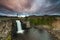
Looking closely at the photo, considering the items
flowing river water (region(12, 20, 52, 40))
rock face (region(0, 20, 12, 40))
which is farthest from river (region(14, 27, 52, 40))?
rock face (region(0, 20, 12, 40))

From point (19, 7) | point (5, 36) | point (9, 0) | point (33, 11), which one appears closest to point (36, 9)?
point (33, 11)

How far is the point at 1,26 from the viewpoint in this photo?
122cm

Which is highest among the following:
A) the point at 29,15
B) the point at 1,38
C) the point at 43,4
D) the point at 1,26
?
the point at 43,4

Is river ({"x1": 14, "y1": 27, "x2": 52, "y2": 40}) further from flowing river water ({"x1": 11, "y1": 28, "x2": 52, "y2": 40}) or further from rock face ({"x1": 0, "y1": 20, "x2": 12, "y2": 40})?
rock face ({"x1": 0, "y1": 20, "x2": 12, "y2": 40})

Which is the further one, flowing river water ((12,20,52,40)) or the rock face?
flowing river water ((12,20,52,40))

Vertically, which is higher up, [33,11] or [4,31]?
[33,11]

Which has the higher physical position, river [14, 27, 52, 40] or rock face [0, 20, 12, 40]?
rock face [0, 20, 12, 40]

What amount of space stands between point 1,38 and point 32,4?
1.78ft

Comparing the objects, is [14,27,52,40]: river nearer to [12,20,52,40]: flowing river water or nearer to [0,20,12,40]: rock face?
[12,20,52,40]: flowing river water

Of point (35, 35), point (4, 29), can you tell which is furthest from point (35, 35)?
point (4, 29)

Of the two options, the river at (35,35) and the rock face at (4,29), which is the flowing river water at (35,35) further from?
the rock face at (4,29)

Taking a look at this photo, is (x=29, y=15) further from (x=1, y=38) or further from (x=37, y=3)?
(x=1, y=38)

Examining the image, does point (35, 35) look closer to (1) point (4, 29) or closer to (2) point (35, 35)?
(2) point (35, 35)

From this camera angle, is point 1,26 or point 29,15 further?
point 1,26
